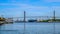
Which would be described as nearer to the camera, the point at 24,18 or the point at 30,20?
the point at 24,18

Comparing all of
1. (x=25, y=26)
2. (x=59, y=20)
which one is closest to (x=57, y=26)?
(x=59, y=20)

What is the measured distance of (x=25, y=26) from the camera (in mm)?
4695

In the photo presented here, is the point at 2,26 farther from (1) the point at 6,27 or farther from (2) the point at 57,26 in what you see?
(2) the point at 57,26

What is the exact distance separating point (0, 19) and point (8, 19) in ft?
0.72

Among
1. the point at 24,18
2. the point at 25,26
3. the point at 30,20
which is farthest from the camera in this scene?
the point at 25,26

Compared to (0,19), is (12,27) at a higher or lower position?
lower

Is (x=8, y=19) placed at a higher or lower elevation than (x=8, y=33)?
higher

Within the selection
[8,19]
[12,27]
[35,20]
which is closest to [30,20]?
[35,20]

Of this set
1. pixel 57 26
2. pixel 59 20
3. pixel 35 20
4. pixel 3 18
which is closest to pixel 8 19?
pixel 3 18

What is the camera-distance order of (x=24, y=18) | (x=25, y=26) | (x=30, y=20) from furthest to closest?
(x=25, y=26) → (x=30, y=20) → (x=24, y=18)

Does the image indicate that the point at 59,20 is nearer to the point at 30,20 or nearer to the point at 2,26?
the point at 30,20

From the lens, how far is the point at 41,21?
13.4ft

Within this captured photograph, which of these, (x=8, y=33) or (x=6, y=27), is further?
(x=6, y=27)

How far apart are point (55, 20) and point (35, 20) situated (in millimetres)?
512
